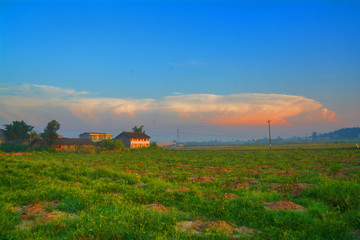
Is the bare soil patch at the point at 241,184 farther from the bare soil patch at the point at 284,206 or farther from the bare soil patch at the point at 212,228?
the bare soil patch at the point at 212,228

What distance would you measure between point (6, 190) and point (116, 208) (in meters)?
6.52

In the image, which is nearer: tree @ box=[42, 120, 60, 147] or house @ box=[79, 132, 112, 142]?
tree @ box=[42, 120, 60, 147]

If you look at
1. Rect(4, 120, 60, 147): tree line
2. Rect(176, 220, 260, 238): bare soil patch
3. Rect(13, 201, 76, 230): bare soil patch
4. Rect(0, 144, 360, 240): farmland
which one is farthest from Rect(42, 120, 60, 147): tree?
Rect(176, 220, 260, 238): bare soil patch

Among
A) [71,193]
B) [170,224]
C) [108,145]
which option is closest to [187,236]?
[170,224]

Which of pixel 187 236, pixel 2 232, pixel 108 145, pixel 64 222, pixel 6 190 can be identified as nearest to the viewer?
pixel 187 236

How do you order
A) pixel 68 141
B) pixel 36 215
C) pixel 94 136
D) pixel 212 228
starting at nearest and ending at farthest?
1. pixel 212 228
2. pixel 36 215
3. pixel 68 141
4. pixel 94 136

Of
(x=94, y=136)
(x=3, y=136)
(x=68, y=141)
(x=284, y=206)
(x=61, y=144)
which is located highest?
(x=3, y=136)

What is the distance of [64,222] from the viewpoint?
242 inches

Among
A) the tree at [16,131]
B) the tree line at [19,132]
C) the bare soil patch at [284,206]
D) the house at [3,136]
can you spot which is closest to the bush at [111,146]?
the tree line at [19,132]

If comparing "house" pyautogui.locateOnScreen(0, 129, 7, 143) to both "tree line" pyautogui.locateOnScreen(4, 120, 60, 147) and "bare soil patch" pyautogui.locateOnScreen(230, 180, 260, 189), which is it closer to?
"tree line" pyautogui.locateOnScreen(4, 120, 60, 147)

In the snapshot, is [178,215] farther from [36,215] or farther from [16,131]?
[16,131]

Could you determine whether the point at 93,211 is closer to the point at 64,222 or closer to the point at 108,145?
the point at 64,222

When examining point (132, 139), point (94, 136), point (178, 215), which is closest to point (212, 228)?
point (178, 215)

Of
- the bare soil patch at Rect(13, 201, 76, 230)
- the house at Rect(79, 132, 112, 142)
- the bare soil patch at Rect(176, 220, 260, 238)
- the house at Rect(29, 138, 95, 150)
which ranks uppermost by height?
the house at Rect(79, 132, 112, 142)
